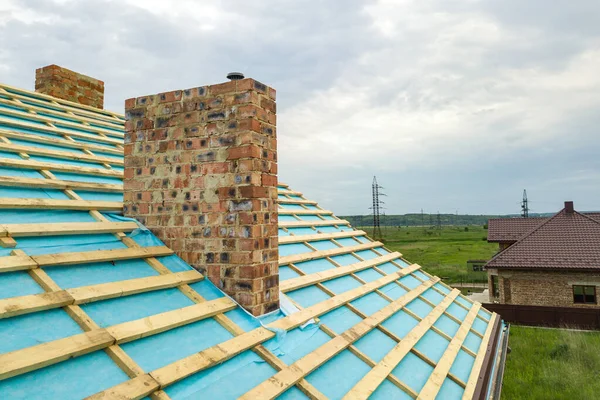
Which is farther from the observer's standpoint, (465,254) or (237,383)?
(465,254)

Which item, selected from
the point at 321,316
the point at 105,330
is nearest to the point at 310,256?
the point at 321,316

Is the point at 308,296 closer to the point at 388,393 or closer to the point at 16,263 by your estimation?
the point at 388,393

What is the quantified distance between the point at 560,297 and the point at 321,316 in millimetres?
20834

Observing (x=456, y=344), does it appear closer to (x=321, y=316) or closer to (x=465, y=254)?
(x=321, y=316)

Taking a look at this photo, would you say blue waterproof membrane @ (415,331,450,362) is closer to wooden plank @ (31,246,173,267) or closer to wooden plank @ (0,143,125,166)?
wooden plank @ (31,246,173,267)

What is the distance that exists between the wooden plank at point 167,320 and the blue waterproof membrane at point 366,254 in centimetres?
383

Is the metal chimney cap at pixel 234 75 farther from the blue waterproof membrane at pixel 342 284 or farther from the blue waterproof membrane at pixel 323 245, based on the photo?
the blue waterproof membrane at pixel 323 245

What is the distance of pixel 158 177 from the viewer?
3.65 meters

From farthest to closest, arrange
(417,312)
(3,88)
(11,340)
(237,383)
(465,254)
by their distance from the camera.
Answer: (465,254)
(3,88)
(417,312)
(237,383)
(11,340)

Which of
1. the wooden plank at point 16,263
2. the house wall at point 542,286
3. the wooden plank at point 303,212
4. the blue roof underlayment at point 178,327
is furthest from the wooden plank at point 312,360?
the house wall at point 542,286

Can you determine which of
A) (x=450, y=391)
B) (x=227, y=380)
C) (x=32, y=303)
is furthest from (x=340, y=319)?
(x=32, y=303)

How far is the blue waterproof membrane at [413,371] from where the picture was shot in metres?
3.59

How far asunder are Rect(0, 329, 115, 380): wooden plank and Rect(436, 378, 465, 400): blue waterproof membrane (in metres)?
3.00

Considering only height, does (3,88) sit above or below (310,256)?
above
